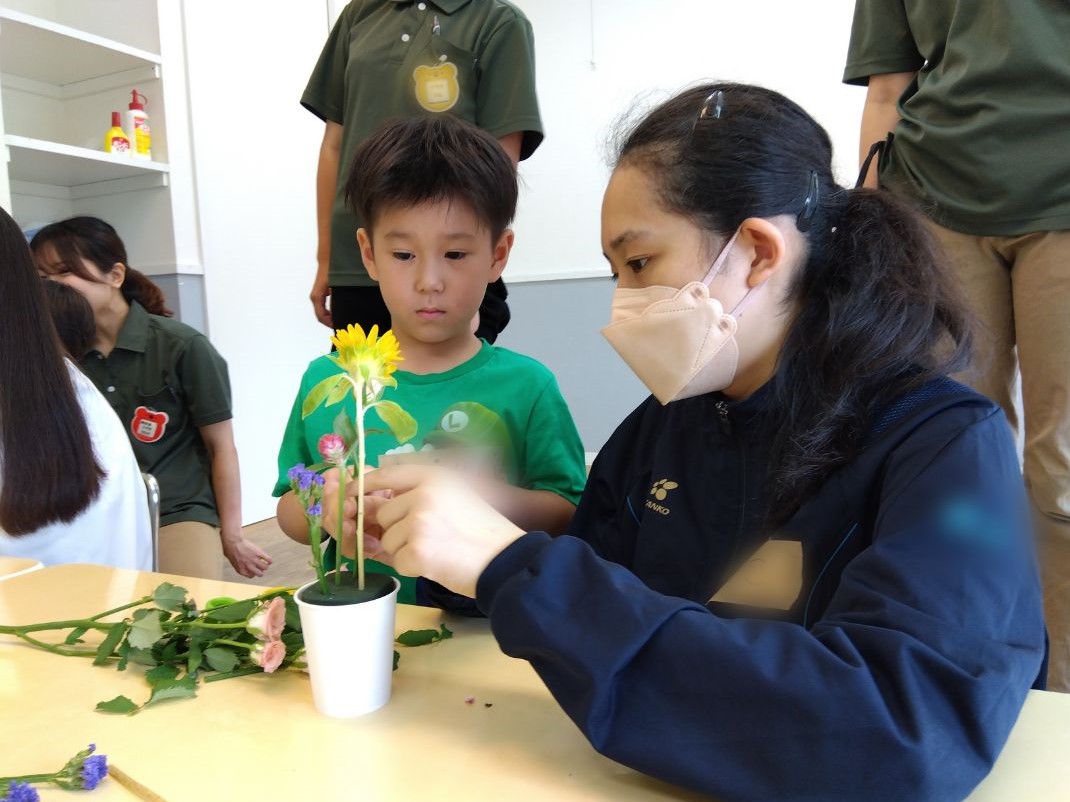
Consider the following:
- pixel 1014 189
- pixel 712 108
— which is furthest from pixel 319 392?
pixel 1014 189

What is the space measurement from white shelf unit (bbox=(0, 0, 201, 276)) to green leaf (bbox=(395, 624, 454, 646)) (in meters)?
3.01

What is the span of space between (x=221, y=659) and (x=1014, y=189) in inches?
51.9

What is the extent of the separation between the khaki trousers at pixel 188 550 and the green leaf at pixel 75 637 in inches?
54.9

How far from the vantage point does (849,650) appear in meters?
0.53

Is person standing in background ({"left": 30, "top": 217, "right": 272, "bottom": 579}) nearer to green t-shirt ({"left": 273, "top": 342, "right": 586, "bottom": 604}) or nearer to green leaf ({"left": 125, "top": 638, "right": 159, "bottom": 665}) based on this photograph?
green t-shirt ({"left": 273, "top": 342, "right": 586, "bottom": 604})

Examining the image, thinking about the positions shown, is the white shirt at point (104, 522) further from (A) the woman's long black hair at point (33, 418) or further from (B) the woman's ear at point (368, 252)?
(B) the woman's ear at point (368, 252)

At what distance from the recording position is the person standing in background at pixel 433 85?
5.54 feet

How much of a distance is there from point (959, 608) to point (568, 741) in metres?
0.28

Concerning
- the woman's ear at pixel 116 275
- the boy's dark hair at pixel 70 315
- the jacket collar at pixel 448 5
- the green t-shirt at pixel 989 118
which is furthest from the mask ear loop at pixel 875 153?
the woman's ear at pixel 116 275

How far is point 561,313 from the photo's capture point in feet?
14.5

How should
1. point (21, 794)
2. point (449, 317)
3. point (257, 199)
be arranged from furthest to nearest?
point (257, 199)
point (449, 317)
point (21, 794)

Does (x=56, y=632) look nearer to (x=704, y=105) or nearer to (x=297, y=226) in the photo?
(x=704, y=105)

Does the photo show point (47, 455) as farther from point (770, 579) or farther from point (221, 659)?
point (770, 579)

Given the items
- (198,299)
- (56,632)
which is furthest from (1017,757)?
(198,299)
